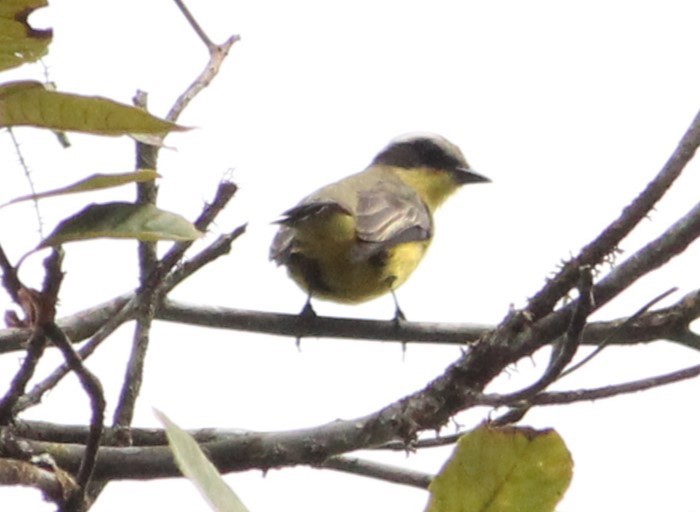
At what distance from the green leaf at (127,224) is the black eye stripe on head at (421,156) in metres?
5.95

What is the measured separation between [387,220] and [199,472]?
4443 mm

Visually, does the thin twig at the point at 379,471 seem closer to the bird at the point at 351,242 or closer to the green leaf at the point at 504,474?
the green leaf at the point at 504,474

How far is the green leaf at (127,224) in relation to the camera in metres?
1.10

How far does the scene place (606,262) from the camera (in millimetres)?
1428

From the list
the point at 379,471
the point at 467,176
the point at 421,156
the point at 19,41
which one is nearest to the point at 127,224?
the point at 19,41

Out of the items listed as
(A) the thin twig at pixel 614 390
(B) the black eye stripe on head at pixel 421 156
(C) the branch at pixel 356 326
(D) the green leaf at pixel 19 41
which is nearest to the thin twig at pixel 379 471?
(C) the branch at pixel 356 326

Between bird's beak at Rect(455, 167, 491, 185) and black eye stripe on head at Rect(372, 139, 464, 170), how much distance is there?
0.06 meters

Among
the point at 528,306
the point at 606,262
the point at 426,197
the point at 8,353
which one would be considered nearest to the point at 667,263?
the point at 606,262

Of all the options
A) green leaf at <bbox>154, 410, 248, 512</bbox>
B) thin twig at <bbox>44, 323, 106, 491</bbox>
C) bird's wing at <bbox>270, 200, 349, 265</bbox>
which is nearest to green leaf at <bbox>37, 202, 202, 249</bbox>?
thin twig at <bbox>44, 323, 106, 491</bbox>

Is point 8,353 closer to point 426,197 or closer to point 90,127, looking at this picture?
point 90,127

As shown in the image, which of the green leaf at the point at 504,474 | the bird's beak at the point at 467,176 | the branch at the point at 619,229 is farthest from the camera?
the bird's beak at the point at 467,176

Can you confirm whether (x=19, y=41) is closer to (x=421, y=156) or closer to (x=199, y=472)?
(x=199, y=472)

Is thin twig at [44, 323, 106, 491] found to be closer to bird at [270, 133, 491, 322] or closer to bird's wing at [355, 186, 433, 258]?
bird at [270, 133, 491, 322]

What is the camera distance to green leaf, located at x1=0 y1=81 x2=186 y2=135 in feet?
3.53
